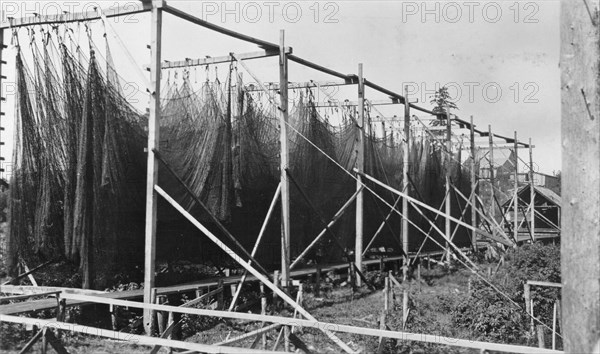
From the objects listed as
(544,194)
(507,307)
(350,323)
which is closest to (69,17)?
(350,323)

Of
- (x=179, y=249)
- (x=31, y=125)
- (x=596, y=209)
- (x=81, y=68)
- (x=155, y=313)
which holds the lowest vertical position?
(x=155, y=313)

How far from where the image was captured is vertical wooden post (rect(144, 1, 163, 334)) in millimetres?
7826

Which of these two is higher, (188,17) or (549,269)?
(188,17)

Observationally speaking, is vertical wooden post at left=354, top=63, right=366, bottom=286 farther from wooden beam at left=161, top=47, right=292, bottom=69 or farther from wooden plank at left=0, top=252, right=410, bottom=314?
wooden beam at left=161, top=47, right=292, bottom=69

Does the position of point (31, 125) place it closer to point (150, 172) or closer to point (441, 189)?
point (150, 172)

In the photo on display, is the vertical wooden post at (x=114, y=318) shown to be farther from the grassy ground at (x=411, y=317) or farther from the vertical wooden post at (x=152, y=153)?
the vertical wooden post at (x=152, y=153)

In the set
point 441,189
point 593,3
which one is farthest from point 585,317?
point 441,189

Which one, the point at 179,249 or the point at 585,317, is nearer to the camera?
the point at 585,317

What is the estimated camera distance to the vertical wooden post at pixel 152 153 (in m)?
7.83

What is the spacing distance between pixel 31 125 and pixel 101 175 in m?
1.14

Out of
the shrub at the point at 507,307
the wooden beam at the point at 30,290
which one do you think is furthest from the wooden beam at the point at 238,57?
the shrub at the point at 507,307

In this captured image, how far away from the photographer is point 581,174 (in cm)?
330

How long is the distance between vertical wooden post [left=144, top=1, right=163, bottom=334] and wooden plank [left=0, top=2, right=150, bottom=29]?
0.31 m

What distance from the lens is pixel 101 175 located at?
838 centimetres
